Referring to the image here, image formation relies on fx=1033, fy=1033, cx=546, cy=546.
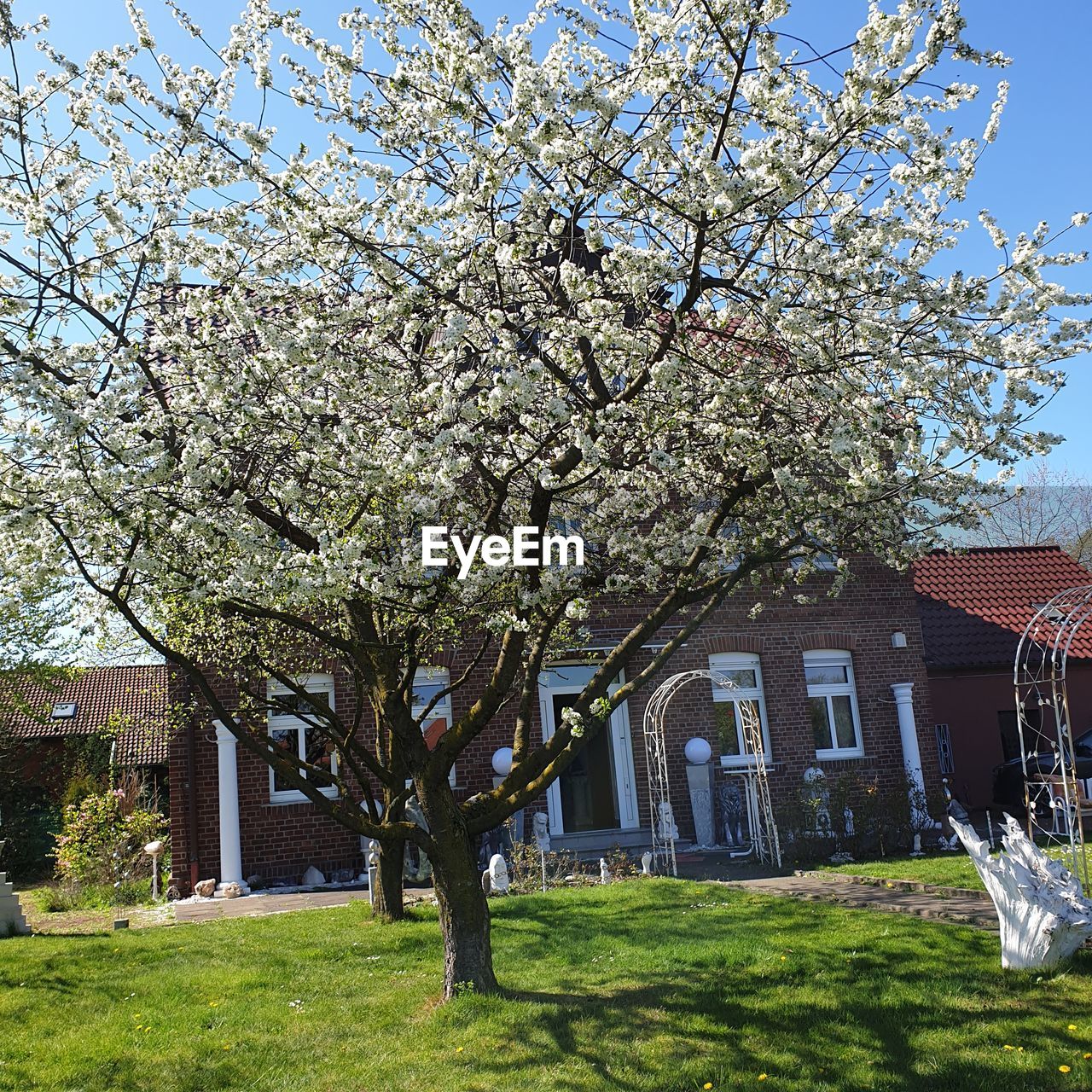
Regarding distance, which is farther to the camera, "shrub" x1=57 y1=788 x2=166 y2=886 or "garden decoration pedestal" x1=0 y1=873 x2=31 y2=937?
"shrub" x1=57 y1=788 x2=166 y2=886

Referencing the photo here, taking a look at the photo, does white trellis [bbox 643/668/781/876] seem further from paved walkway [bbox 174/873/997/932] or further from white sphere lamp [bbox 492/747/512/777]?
white sphere lamp [bbox 492/747/512/777]

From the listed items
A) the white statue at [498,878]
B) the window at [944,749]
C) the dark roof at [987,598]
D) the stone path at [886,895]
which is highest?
the dark roof at [987,598]

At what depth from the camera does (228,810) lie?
14.3 m

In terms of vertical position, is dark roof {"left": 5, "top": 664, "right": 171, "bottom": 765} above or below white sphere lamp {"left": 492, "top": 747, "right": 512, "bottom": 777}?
above

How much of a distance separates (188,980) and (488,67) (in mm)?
6907

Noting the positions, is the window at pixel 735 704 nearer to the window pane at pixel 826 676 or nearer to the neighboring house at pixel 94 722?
the window pane at pixel 826 676

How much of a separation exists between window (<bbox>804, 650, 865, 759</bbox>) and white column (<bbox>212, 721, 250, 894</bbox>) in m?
9.01

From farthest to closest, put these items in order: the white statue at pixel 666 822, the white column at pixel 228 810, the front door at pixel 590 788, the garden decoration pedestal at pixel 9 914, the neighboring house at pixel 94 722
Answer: the neighboring house at pixel 94 722, the front door at pixel 590 788, the white column at pixel 228 810, the white statue at pixel 666 822, the garden decoration pedestal at pixel 9 914

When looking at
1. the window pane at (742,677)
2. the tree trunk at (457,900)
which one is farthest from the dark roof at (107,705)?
the tree trunk at (457,900)

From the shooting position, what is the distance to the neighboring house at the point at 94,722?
22000 millimetres

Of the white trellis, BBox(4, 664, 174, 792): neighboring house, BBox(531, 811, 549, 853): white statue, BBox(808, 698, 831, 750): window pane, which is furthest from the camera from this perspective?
BBox(4, 664, 174, 792): neighboring house

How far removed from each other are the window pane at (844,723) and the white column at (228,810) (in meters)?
9.48

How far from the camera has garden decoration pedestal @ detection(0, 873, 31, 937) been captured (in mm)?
10922

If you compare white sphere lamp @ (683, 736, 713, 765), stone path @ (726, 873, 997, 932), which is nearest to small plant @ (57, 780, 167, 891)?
white sphere lamp @ (683, 736, 713, 765)
